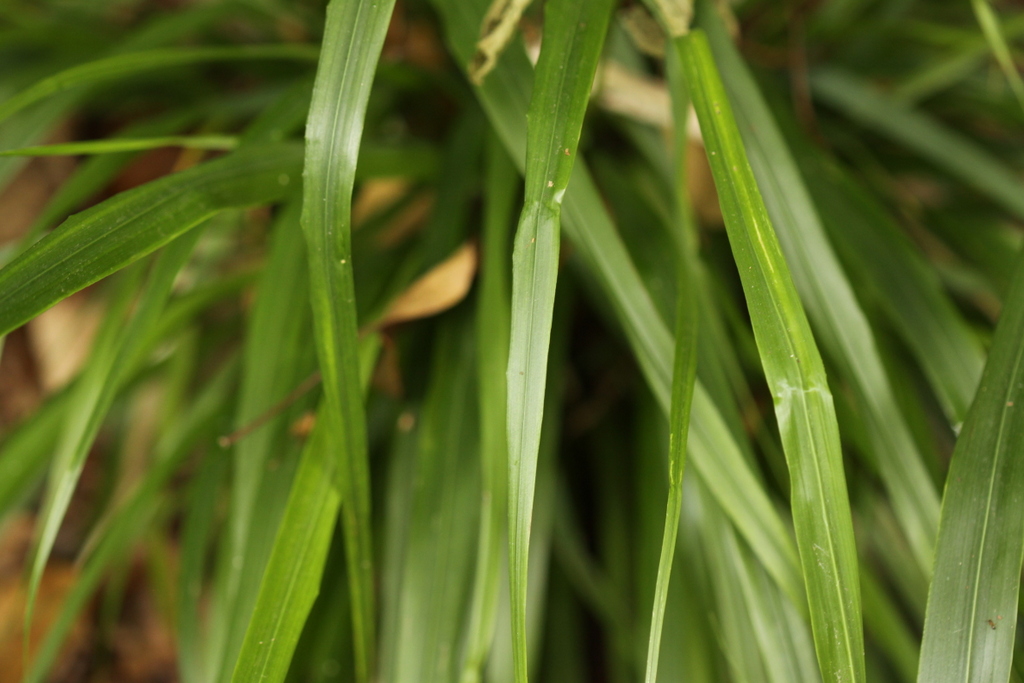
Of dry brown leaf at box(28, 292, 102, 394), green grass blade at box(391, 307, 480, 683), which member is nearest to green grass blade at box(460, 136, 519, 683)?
green grass blade at box(391, 307, 480, 683)

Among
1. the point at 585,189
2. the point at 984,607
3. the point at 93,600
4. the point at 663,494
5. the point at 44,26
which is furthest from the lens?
the point at 93,600

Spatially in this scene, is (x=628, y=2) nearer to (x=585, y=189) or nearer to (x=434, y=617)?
(x=585, y=189)

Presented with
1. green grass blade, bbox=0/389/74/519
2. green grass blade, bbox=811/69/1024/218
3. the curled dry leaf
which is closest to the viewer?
the curled dry leaf

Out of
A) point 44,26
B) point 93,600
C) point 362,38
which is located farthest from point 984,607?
point 93,600

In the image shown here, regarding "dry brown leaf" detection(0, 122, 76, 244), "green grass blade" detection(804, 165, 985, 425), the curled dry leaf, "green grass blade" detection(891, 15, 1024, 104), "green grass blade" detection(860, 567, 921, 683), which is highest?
"dry brown leaf" detection(0, 122, 76, 244)

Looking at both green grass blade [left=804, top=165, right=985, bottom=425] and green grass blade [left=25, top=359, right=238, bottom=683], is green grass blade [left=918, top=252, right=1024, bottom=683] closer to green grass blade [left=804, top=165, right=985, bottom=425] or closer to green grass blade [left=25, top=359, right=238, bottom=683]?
green grass blade [left=804, top=165, right=985, bottom=425]

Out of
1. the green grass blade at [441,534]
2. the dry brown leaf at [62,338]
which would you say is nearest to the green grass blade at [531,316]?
the green grass blade at [441,534]
